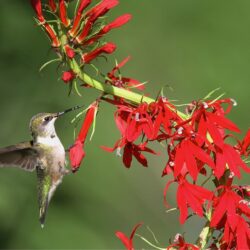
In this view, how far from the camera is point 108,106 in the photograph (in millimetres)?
4461

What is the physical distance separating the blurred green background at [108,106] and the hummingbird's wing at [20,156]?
73.0 inches

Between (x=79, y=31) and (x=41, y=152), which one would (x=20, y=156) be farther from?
(x=79, y=31)

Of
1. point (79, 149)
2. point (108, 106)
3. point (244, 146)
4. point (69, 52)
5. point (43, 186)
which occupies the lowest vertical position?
point (108, 106)

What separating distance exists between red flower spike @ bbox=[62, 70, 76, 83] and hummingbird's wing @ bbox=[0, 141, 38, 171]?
1.65 feet

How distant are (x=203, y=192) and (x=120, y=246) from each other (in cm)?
260

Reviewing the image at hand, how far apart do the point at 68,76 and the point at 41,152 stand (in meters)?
0.62

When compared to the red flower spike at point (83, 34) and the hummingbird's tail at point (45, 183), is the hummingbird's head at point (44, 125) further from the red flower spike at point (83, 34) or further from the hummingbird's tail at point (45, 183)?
the red flower spike at point (83, 34)

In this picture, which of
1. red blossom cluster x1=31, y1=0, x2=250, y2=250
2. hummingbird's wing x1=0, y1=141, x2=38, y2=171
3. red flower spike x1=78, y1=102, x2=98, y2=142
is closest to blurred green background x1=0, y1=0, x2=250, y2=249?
hummingbird's wing x1=0, y1=141, x2=38, y2=171

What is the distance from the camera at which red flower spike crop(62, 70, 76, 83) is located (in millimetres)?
1486

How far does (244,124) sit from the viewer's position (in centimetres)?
441

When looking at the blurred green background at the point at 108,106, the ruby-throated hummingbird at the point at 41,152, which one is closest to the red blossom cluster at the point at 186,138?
the ruby-throated hummingbird at the point at 41,152

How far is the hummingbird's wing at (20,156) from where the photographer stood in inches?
77.4

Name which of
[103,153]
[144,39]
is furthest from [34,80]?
[144,39]

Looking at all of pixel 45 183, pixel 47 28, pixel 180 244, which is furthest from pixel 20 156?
pixel 180 244
